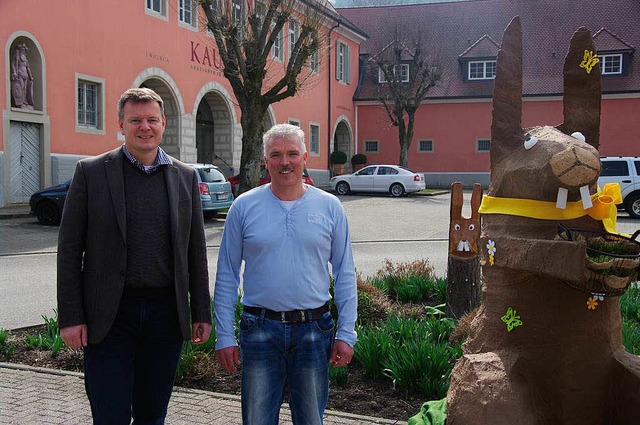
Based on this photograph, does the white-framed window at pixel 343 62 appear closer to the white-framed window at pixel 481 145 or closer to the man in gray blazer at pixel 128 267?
the white-framed window at pixel 481 145

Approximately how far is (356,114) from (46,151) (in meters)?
23.1

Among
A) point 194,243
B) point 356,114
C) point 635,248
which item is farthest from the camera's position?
point 356,114

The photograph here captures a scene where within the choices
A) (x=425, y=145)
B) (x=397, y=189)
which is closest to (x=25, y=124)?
(x=397, y=189)

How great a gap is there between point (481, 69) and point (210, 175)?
23262mm

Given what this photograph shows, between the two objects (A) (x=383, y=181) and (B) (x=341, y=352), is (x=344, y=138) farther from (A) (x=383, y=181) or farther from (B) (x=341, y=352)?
(B) (x=341, y=352)

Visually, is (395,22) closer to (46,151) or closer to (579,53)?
(46,151)

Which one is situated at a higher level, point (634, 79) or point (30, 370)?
point (634, 79)

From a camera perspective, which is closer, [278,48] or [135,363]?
[135,363]

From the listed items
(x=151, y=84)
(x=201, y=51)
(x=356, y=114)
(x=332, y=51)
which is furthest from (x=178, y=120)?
(x=356, y=114)

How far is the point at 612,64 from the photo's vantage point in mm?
35125

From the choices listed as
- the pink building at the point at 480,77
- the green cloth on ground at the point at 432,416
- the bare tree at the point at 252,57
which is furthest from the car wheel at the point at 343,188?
the green cloth on ground at the point at 432,416

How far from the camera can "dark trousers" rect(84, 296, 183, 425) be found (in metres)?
3.21

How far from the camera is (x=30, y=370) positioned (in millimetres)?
5520

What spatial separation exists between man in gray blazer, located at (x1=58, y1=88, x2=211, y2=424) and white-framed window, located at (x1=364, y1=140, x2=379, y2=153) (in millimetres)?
36752
